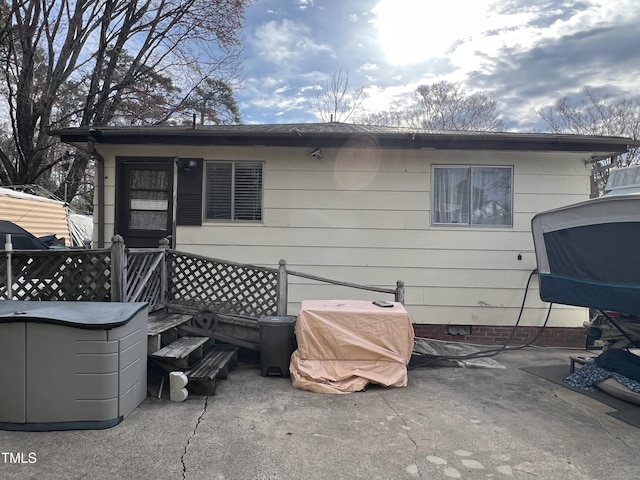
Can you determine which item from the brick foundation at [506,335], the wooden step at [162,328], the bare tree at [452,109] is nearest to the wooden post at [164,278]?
the wooden step at [162,328]

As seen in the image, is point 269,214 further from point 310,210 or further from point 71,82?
point 71,82

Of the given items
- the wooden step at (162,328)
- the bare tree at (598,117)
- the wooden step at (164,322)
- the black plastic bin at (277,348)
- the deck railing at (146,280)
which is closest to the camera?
the wooden step at (162,328)

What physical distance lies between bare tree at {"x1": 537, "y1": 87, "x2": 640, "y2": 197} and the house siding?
44.5 feet

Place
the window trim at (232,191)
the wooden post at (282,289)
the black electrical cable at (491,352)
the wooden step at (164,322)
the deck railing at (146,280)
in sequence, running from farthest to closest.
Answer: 1. the window trim at (232,191)
2. the wooden post at (282,289)
3. the black electrical cable at (491,352)
4. the deck railing at (146,280)
5. the wooden step at (164,322)

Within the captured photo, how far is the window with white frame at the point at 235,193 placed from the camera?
A: 611 cm

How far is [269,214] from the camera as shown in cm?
606

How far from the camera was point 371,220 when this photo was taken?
239 inches

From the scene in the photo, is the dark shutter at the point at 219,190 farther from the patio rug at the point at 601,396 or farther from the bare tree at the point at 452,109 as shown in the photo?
the bare tree at the point at 452,109

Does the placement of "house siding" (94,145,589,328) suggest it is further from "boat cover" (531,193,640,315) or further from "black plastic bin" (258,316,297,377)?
"black plastic bin" (258,316,297,377)

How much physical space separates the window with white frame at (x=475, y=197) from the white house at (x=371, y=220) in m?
0.05

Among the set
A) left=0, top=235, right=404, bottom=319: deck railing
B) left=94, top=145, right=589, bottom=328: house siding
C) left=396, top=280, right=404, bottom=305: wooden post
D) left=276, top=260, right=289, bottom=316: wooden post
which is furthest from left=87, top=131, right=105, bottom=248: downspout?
left=396, top=280, right=404, bottom=305: wooden post

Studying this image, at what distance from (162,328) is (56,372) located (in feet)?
4.16

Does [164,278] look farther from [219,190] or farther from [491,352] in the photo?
[491,352]

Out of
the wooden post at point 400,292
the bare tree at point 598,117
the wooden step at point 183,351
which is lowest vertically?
the wooden step at point 183,351
